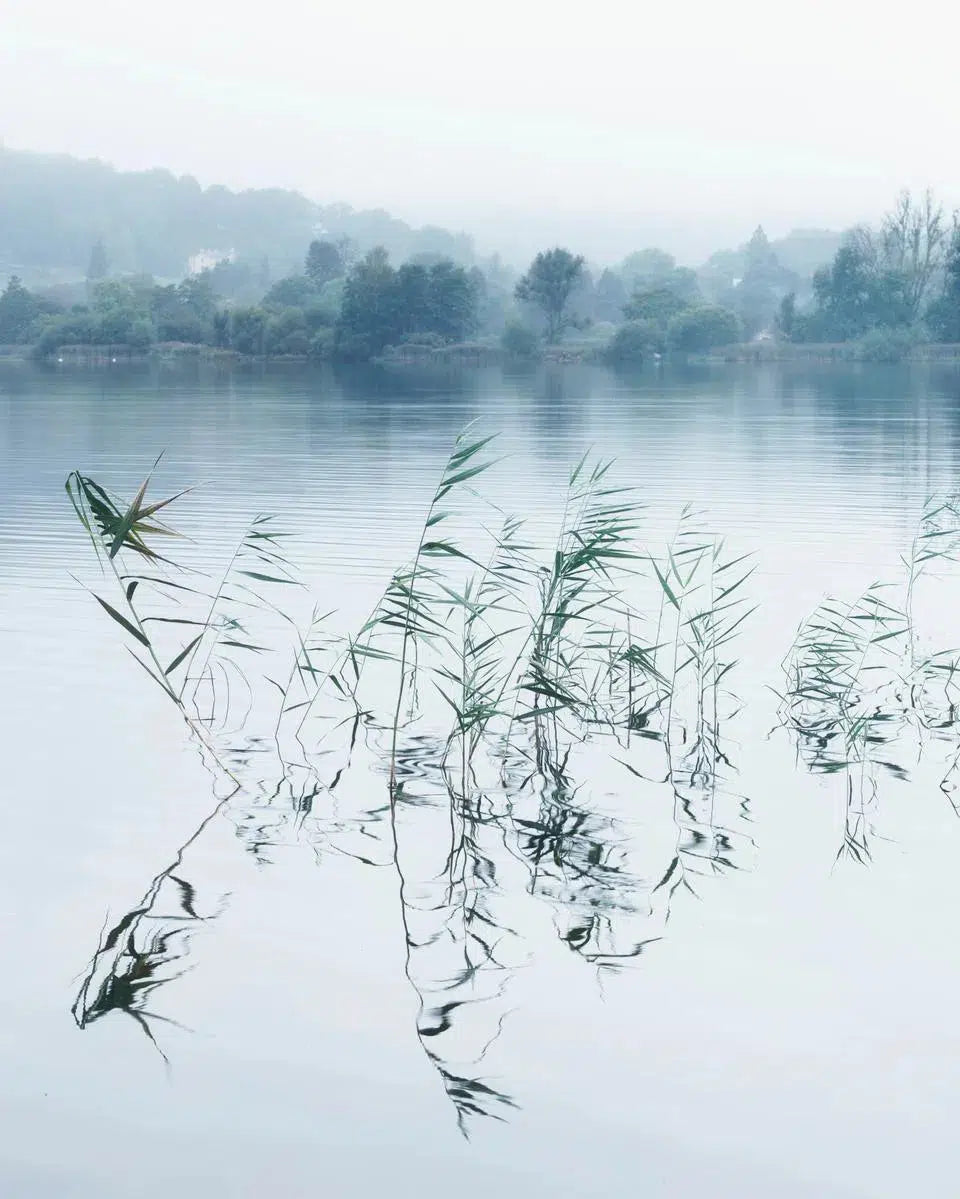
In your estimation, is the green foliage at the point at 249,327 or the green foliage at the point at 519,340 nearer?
the green foliage at the point at 519,340

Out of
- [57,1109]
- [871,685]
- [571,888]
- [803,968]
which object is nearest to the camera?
[57,1109]

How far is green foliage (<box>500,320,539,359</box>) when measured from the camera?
147500mm

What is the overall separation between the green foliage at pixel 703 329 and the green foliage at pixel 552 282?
16.4 metres

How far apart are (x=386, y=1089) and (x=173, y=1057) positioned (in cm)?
101

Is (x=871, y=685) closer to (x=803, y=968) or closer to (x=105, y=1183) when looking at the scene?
(x=803, y=968)

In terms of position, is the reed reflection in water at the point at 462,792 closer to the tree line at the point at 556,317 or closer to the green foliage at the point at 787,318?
the tree line at the point at 556,317

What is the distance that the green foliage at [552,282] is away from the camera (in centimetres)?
15812

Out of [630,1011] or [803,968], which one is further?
[803,968]

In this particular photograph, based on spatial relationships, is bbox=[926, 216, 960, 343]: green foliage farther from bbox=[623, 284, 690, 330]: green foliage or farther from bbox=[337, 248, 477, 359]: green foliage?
bbox=[337, 248, 477, 359]: green foliage

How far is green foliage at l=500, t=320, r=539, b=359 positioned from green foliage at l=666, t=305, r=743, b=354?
13.2 meters

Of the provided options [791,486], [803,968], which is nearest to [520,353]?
[791,486]

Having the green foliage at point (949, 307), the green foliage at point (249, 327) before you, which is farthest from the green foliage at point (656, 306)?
the green foliage at point (249, 327)

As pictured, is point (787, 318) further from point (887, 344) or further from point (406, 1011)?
point (406, 1011)

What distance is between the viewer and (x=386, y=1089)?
6582 millimetres
